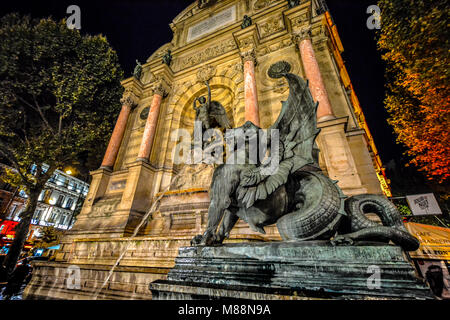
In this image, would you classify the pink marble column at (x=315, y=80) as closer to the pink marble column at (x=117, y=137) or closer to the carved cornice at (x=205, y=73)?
the carved cornice at (x=205, y=73)

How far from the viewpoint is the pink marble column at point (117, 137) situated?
30.7 ft

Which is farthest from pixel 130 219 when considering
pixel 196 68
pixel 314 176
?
pixel 196 68

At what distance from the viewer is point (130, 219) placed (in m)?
6.71

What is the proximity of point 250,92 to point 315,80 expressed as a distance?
237 centimetres

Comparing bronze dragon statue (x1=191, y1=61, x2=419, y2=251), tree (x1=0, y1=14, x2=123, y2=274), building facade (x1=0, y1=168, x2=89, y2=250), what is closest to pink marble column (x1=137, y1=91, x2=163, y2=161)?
tree (x1=0, y1=14, x2=123, y2=274)

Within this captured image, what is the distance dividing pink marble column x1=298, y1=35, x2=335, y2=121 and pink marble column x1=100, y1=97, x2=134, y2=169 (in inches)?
373

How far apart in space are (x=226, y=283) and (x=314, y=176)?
1411 millimetres

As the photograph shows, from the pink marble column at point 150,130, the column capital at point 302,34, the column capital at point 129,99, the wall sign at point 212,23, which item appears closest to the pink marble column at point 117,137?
the column capital at point 129,99

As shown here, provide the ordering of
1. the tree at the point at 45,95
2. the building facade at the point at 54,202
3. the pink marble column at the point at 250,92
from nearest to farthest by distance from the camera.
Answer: the pink marble column at the point at 250,92 → the tree at the point at 45,95 → the building facade at the point at 54,202

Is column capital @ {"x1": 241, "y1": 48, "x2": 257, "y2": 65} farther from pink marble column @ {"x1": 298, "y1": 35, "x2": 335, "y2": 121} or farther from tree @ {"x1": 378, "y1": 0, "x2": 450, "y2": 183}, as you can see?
tree @ {"x1": 378, "y1": 0, "x2": 450, "y2": 183}

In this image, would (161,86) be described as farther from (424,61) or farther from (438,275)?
(438,275)

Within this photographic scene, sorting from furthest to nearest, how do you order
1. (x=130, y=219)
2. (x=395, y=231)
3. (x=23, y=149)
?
(x=23, y=149) → (x=130, y=219) → (x=395, y=231)

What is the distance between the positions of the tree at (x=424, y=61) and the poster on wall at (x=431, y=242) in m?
4.43
